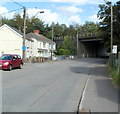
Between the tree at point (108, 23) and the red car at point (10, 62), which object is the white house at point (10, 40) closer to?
the tree at point (108, 23)

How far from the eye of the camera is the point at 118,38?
3875 cm

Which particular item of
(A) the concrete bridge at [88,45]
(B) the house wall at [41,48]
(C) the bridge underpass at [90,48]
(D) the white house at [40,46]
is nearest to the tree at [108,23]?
(D) the white house at [40,46]

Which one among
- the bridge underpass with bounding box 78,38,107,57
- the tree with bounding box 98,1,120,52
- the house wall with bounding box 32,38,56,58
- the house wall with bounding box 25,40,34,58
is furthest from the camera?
the bridge underpass with bounding box 78,38,107,57

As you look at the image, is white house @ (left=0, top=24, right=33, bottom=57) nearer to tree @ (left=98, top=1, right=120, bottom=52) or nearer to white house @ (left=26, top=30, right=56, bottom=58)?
white house @ (left=26, top=30, right=56, bottom=58)

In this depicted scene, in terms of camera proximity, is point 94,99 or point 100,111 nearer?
point 100,111

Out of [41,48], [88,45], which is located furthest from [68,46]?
[88,45]

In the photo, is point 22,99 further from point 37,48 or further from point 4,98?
point 37,48

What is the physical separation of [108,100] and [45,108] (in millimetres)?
2658

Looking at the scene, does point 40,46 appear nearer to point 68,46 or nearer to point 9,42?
point 9,42

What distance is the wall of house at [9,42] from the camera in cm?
5134

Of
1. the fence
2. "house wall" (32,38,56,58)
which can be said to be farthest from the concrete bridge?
the fence

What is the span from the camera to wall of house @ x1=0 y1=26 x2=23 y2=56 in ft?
168

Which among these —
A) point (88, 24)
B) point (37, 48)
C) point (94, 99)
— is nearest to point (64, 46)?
point (37, 48)

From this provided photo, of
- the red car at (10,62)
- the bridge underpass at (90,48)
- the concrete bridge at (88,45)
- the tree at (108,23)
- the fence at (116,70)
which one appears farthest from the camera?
the bridge underpass at (90,48)
